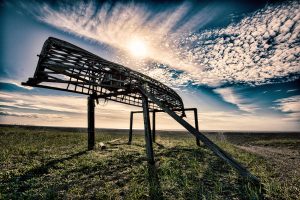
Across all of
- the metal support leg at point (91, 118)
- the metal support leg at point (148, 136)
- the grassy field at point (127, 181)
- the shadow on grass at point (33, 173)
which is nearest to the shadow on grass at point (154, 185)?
the grassy field at point (127, 181)

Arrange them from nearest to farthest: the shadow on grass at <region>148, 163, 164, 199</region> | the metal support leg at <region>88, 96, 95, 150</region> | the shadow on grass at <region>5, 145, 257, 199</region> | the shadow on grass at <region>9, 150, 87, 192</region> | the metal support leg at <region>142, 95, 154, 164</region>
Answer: the shadow on grass at <region>148, 163, 164, 199</region> < the shadow on grass at <region>5, 145, 257, 199</region> < the shadow on grass at <region>9, 150, 87, 192</region> < the metal support leg at <region>142, 95, 154, 164</region> < the metal support leg at <region>88, 96, 95, 150</region>

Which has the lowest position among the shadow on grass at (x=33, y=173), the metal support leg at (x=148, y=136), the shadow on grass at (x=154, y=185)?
the shadow on grass at (x=154, y=185)

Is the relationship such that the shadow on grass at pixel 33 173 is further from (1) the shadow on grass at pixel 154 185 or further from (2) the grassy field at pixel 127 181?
(1) the shadow on grass at pixel 154 185

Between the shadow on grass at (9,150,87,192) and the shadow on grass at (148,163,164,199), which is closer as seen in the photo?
the shadow on grass at (148,163,164,199)

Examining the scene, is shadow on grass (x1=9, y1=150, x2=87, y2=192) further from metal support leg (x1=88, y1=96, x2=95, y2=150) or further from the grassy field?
metal support leg (x1=88, y1=96, x2=95, y2=150)

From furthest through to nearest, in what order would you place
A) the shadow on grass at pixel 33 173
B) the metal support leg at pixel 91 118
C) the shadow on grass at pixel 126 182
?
the metal support leg at pixel 91 118 < the shadow on grass at pixel 33 173 < the shadow on grass at pixel 126 182

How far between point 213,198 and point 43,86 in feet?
22.7

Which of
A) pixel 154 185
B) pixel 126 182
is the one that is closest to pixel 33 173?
pixel 126 182

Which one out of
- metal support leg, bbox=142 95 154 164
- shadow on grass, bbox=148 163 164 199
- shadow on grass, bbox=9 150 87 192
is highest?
metal support leg, bbox=142 95 154 164

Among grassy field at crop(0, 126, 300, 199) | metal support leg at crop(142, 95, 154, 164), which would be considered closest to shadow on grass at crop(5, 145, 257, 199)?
grassy field at crop(0, 126, 300, 199)

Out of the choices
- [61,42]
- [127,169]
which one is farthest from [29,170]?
[61,42]

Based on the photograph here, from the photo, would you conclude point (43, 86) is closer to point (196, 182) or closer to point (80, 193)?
point (80, 193)

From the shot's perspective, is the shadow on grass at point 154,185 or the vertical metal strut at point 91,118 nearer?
the shadow on grass at point 154,185

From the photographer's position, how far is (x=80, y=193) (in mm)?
4453
